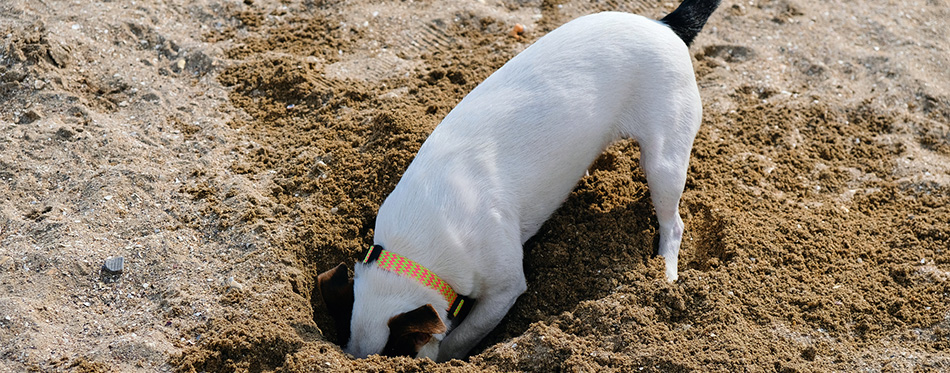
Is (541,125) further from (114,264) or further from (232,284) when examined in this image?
(114,264)

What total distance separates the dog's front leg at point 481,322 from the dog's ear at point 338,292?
0.55 m

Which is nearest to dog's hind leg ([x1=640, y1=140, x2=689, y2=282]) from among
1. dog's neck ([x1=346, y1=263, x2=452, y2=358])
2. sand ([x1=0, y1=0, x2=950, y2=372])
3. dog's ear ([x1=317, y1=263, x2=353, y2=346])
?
sand ([x1=0, y1=0, x2=950, y2=372])

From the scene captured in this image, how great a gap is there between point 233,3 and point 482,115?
129 inches

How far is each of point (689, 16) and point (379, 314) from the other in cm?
252

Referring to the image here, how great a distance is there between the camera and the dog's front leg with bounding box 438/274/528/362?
4.14 metres

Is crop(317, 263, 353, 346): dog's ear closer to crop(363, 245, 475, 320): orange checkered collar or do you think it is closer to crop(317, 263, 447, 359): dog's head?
crop(317, 263, 447, 359): dog's head

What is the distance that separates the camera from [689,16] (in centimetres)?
461

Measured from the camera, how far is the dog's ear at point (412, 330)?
11.8 feet

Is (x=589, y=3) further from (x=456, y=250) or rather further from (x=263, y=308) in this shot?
(x=263, y=308)

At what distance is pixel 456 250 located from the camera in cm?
388

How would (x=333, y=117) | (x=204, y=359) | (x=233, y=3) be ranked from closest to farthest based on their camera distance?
(x=204, y=359) < (x=333, y=117) < (x=233, y=3)

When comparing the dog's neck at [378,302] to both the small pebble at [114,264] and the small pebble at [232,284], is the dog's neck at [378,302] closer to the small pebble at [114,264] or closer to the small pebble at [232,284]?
the small pebble at [232,284]

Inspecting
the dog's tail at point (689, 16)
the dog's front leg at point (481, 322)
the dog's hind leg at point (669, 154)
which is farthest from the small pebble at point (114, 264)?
the dog's tail at point (689, 16)

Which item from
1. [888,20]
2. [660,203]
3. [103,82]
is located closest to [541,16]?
[660,203]
